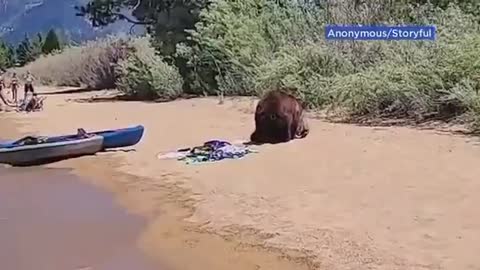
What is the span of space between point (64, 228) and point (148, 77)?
21476 mm

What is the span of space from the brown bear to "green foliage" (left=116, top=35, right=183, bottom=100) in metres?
14.7

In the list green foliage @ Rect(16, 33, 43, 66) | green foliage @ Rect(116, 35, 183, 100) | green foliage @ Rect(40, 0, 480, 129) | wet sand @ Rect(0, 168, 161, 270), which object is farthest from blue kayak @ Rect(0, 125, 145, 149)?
green foliage @ Rect(16, 33, 43, 66)

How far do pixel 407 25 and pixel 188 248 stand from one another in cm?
1318

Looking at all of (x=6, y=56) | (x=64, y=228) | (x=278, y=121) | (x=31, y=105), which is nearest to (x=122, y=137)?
(x=278, y=121)

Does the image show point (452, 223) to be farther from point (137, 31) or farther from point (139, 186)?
point (137, 31)

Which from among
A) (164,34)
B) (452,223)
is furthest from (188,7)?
(452,223)

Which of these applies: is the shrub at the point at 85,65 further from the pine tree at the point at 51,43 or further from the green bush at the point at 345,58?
the pine tree at the point at 51,43

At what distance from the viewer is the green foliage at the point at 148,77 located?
30047mm

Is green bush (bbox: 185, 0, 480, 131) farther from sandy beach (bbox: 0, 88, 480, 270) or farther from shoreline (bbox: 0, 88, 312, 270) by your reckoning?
shoreline (bbox: 0, 88, 312, 270)

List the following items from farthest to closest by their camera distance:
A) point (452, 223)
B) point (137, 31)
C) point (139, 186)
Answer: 1. point (137, 31)
2. point (139, 186)
3. point (452, 223)

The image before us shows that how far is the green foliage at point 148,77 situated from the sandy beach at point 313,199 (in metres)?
12.9

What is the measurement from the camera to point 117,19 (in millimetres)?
41438

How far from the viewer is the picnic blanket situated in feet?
43.9

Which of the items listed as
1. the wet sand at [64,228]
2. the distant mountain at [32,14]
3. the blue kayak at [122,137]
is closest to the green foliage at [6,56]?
the blue kayak at [122,137]
